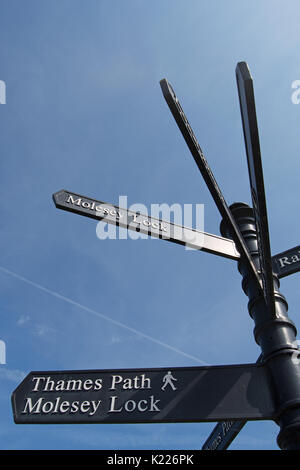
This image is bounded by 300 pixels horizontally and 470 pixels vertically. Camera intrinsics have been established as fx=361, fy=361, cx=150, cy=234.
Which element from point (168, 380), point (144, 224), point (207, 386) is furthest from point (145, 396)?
point (144, 224)

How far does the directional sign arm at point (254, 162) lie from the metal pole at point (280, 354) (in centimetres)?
13

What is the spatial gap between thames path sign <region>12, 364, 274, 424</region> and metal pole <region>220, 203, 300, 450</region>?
0.09 m

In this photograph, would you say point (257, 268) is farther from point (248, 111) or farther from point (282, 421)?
point (248, 111)

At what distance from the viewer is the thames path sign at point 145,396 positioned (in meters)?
2.48

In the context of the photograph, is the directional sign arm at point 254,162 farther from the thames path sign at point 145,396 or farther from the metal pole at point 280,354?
the thames path sign at point 145,396

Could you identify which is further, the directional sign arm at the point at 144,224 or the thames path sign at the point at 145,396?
the directional sign arm at the point at 144,224

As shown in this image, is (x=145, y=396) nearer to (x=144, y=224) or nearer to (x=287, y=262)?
(x=144, y=224)

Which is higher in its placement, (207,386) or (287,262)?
(287,262)

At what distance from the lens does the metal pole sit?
2326 mm

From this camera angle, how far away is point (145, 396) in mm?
2613

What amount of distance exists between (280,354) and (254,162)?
4.59 ft

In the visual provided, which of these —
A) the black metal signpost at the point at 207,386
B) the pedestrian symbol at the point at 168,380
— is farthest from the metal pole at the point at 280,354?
the pedestrian symbol at the point at 168,380
